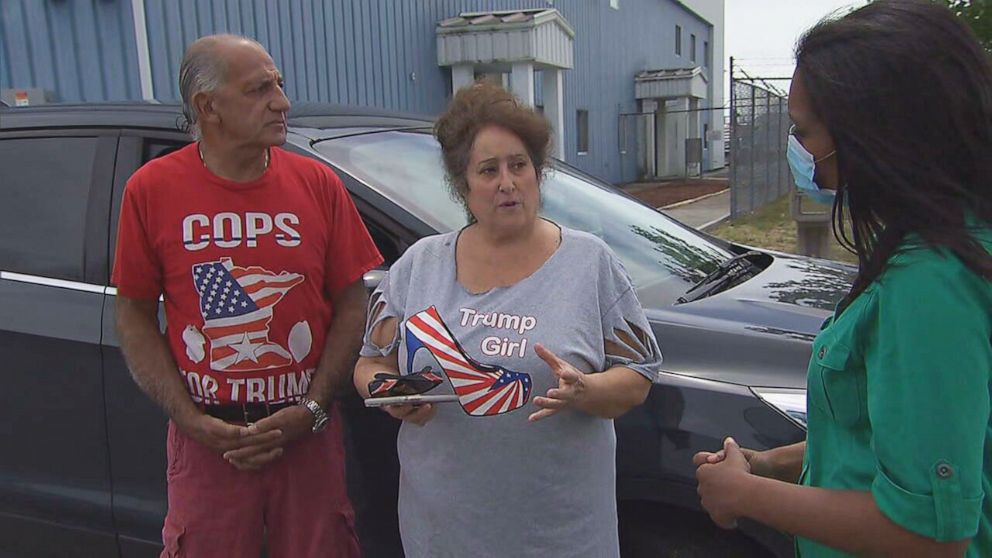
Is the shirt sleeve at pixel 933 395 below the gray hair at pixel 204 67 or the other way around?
below

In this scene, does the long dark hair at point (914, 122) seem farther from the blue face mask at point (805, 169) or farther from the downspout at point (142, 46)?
the downspout at point (142, 46)

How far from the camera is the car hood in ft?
6.95

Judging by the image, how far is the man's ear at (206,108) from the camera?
78.7 inches

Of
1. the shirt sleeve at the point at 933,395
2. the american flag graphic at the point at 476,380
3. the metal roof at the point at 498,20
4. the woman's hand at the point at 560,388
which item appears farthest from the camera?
the metal roof at the point at 498,20

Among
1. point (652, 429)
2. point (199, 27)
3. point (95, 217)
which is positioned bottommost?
point (652, 429)

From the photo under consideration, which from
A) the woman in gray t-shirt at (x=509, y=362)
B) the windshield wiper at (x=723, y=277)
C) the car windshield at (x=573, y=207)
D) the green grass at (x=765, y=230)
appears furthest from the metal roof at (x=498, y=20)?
the woman in gray t-shirt at (x=509, y=362)

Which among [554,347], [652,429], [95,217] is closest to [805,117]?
[554,347]

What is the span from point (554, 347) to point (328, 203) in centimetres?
83

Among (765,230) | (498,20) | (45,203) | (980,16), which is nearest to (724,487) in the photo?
(45,203)

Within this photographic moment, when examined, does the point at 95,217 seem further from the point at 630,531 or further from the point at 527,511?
the point at 630,531

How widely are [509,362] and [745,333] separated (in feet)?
2.93

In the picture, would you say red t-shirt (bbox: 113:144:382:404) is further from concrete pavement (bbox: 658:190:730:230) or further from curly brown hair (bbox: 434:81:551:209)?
concrete pavement (bbox: 658:190:730:230)

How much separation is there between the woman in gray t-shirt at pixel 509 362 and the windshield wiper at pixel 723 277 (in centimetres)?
89

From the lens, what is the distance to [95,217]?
2.59m
